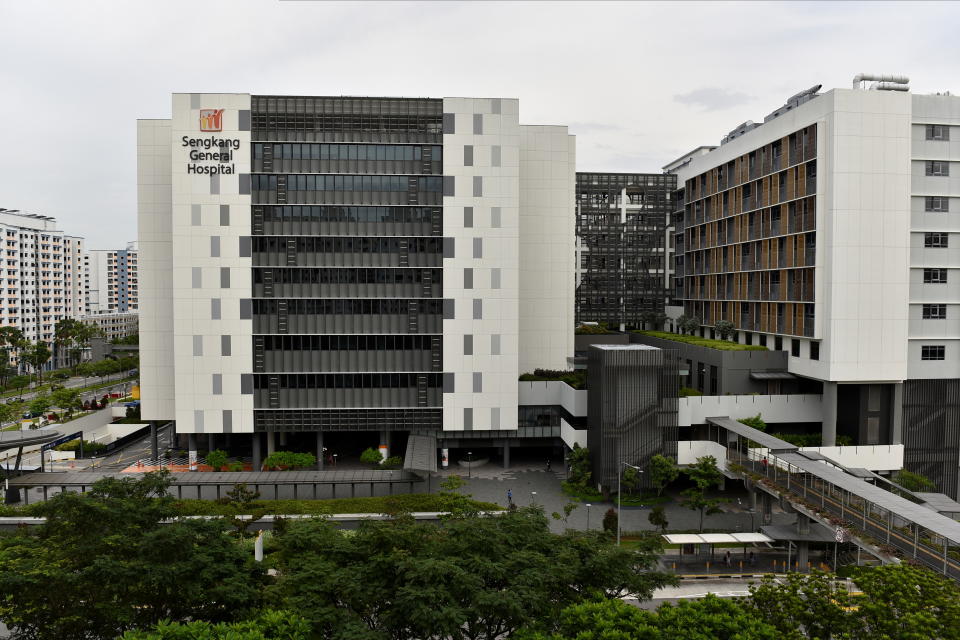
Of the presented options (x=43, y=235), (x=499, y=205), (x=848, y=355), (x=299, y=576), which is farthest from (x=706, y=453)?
(x=43, y=235)

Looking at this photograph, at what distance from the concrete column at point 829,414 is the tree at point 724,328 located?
14561 millimetres

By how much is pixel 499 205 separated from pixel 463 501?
2854 centimetres

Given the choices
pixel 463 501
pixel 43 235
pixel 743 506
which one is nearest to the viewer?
pixel 463 501

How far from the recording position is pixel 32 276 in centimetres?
13125

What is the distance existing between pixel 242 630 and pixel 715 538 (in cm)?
2904

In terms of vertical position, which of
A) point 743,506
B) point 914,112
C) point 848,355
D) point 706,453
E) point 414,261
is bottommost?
point 743,506

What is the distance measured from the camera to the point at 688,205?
7669 centimetres

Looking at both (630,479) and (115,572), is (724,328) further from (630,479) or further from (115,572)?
(115,572)

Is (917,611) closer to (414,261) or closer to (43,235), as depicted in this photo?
(414,261)

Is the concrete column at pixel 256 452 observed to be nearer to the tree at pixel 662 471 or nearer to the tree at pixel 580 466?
the tree at pixel 580 466

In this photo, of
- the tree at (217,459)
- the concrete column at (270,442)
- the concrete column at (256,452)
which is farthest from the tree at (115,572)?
the concrete column at (270,442)

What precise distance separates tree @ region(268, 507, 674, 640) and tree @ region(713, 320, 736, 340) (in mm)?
43240

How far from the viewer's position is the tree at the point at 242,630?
17688mm

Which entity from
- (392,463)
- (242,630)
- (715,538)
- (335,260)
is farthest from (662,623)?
(335,260)
